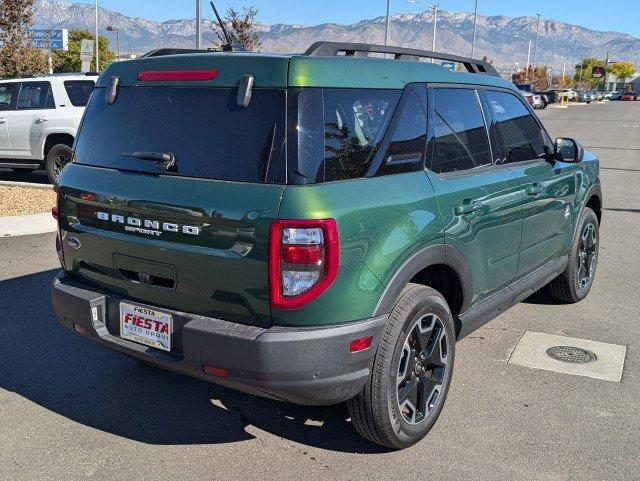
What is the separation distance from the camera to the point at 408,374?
3416 millimetres

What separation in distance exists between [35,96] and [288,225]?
1041cm

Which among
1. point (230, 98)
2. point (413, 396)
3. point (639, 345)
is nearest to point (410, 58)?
point (230, 98)

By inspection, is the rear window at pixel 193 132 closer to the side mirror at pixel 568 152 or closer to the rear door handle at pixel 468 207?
the rear door handle at pixel 468 207

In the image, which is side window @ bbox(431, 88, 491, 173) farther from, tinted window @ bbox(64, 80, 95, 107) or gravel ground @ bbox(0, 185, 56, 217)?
tinted window @ bbox(64, 80, 95, 107)

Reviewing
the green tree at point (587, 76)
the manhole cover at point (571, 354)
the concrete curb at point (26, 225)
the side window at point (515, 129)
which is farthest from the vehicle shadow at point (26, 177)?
the green tree at point (587, 76)

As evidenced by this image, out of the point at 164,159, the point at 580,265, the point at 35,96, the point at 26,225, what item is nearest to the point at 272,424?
the point at 164,159

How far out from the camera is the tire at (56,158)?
1152 centimetres

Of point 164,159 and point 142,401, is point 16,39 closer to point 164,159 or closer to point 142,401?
point 142,401

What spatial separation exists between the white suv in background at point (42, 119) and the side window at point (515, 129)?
8607mm

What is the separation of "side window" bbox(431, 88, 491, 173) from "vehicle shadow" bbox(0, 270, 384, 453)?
5.07 ft

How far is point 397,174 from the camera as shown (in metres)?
3.29

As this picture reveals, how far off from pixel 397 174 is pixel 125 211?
1326 millimetres

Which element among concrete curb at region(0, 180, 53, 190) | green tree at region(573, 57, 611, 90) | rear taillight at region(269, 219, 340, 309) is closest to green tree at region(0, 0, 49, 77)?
concrete curb at region(0, 180, 53, 190)

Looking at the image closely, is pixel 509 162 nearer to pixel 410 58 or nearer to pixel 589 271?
pixel 410 58
